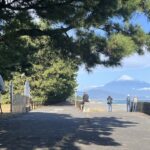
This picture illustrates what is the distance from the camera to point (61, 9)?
19.4m

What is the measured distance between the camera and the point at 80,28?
2322 cm

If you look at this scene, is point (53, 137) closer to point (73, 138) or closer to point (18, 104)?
point (73, 138)

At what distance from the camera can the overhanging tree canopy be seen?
19.5 m

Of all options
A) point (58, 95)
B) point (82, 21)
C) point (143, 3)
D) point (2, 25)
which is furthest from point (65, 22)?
point (58, 95)

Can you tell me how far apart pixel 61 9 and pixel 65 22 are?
5.42ft

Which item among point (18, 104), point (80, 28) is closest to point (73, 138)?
point (80, 28)

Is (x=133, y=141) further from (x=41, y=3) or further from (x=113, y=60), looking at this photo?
(x=113, y=60)

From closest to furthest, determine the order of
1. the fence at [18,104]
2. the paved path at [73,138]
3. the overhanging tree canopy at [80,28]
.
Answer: the paved path at [73,138], the overhanging tree canopy at [80,28], the fence at [18,104]

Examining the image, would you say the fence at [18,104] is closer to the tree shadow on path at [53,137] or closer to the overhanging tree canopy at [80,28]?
the overhanging tree canopy at [80,28]

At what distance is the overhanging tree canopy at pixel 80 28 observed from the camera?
19.5 m

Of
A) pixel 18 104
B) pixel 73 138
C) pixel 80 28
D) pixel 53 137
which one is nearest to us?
pixel 73 138

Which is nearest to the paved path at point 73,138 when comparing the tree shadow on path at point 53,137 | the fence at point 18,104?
the tree shadow on path at point 53,137

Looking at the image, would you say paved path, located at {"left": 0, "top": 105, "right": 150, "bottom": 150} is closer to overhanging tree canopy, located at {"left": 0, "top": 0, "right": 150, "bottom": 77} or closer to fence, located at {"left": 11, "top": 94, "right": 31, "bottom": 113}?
overhanging tree canopy, located at {"left": 0, "top": 0, "right": 150, "bottom": 77}

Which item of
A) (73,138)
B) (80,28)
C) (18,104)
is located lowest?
(73,138)
